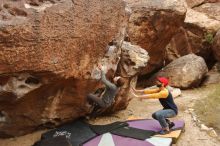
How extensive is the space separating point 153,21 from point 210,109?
14.0ft

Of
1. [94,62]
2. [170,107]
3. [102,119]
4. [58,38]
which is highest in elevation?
[58,38]

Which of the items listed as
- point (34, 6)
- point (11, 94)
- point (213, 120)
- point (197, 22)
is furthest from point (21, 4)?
point (197, 22)

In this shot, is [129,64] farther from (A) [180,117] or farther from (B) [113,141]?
(B) [113,141]

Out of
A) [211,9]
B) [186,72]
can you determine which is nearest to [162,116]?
[186,72]

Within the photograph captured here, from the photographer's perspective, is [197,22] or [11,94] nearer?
[11,94]

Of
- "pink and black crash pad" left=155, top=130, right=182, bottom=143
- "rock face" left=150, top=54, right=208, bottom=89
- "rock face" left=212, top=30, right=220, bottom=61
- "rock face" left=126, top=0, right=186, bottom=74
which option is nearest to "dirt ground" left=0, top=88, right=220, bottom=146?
"pink and black crash pad" left=155, top=130, right=182, bottom=143

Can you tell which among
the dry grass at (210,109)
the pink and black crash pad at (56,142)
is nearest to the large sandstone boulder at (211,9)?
the dry grass at (210,109)

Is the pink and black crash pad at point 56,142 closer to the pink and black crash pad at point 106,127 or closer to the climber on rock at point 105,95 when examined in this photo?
the pink and black crash pad at point 106,127

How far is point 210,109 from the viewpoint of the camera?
13.0 m

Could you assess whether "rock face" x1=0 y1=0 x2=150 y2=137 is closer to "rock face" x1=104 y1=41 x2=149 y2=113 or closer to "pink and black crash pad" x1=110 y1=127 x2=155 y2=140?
"rock face" x1=104 y1=41 x2=149 y2=113

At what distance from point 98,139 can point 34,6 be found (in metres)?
3.50

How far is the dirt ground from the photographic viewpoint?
1099 cm

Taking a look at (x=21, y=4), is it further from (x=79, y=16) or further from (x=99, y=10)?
(x=99, y=10)

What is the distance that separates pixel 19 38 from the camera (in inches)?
366
